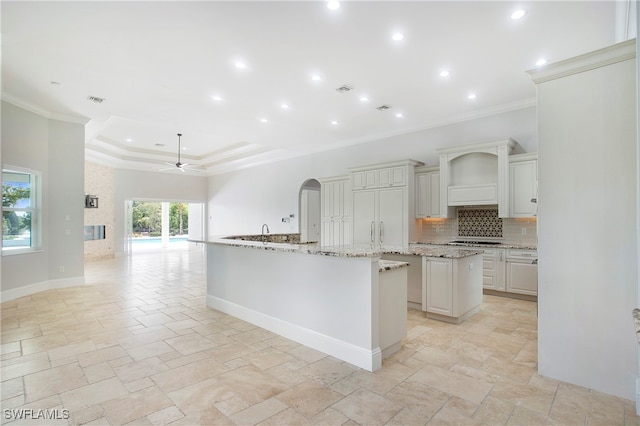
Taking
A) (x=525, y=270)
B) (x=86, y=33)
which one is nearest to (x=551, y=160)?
(x=525, y=270)

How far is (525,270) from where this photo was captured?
4965mm

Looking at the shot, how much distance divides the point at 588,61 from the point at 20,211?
25.2 ft

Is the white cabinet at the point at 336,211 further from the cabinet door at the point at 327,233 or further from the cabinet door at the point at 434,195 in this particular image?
the cabinet door at the point at 434,195

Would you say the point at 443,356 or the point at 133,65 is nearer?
the point at 443,356

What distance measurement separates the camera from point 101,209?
10.1 meters

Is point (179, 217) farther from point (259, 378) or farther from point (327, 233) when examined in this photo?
point (259, 378)

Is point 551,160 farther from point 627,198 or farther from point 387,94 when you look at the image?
point 387,94

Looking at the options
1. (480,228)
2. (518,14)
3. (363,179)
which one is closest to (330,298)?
(518,14)

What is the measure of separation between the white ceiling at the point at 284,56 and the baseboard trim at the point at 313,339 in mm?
3070

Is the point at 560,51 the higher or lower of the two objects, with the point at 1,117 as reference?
higher

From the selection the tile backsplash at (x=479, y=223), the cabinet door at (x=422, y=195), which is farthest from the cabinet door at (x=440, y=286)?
the tile backsplash at (x=479, y=223)

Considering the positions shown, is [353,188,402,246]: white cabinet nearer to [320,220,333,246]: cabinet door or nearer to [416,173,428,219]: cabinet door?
[416,173,428,219]: cabinet door

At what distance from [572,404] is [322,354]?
1.89 m

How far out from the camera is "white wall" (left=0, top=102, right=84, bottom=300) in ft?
16.7
